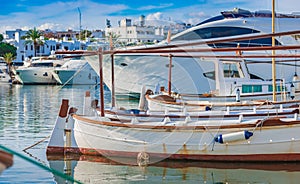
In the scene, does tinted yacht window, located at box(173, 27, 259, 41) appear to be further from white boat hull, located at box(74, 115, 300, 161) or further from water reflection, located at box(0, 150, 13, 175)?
water reflection, located at box(0, 150, 13, 175)

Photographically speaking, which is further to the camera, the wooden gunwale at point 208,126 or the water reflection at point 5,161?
the wooden gunwale at point 208,126

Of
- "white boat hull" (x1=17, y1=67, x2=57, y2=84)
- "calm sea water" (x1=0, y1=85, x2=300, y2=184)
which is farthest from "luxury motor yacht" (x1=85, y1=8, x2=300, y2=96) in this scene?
"white boat hull" (x1=17, y1=67, x2=57, y2=84)

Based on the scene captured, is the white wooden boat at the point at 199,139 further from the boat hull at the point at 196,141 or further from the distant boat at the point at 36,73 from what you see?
the distant boat at the point at 36,73

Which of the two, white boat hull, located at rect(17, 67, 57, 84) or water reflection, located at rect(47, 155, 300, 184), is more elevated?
white boat hull, located at rect(17, 67, 57, 84)

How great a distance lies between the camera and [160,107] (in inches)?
918

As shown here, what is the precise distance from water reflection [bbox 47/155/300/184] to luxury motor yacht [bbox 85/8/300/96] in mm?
17990

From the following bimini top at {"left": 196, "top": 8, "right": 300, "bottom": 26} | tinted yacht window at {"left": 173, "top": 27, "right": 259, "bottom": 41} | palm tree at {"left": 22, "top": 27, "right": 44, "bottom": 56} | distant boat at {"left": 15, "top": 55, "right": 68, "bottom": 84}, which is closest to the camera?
tinted yacht window at {"left": 173, "top": 27, "right": 259, "bottom": 41}

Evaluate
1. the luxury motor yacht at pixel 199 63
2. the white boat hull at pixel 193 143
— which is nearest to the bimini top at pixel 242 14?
the luxury motor yacht at pixel 199 63

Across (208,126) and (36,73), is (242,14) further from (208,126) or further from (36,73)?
(36,73)

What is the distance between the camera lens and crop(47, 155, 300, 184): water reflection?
44.2 ft

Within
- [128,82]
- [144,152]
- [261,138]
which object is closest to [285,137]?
[261,138]

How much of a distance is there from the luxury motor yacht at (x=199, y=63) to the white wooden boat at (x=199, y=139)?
57.5 ft

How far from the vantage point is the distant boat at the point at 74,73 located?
65.0 m

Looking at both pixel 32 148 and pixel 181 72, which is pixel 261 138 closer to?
pixel 32 148
